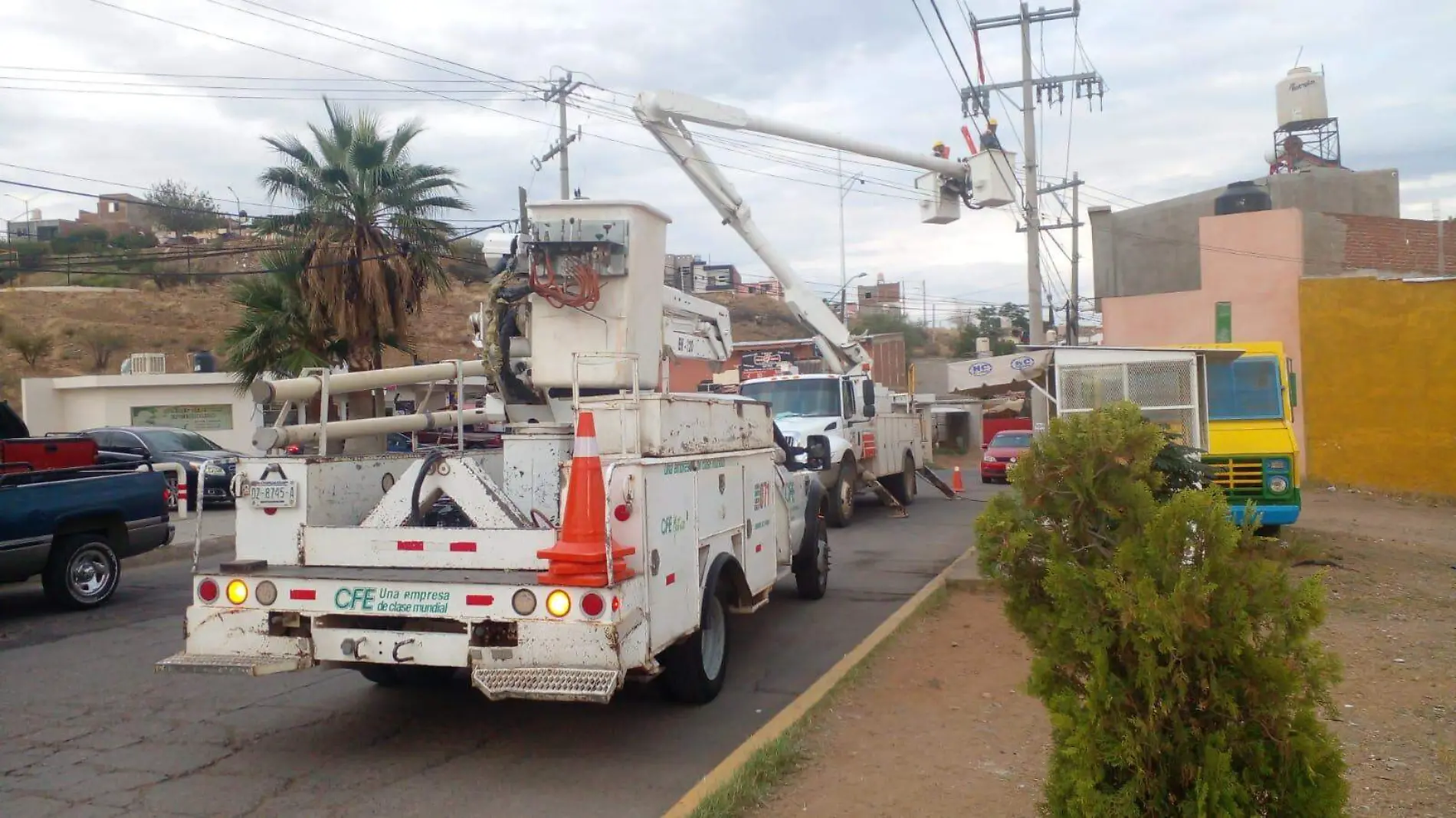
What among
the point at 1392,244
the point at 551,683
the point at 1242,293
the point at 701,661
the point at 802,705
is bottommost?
the point at 802,705

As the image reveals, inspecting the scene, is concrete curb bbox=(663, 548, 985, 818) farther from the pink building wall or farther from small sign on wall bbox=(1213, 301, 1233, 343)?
the pink building wall

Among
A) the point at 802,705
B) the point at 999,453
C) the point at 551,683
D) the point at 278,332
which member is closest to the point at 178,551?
the point at 278,332

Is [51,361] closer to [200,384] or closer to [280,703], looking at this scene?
[200,384]

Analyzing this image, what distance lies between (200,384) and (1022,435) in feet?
70.8

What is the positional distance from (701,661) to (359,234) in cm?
1514

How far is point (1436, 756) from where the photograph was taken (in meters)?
5.08

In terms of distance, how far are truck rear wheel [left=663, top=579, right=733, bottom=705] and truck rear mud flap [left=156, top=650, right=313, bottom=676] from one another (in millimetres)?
2044

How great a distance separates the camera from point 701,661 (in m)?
6.51

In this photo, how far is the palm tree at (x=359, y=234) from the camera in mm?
19062

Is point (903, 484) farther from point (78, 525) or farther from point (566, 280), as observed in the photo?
point (566, 280)

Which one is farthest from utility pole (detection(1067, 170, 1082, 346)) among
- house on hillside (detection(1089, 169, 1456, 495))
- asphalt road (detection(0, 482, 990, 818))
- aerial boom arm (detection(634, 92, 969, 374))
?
asphalt road (detection(0, 482, 990, 818))

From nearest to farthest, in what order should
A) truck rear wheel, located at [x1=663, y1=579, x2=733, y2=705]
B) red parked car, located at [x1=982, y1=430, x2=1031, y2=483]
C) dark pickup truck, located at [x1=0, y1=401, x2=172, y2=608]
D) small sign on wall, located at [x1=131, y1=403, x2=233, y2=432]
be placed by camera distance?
truck rear wheel, located at [x1=663, y1=579, x2=733, y2=705], dark pickup truck, located at [x1=0, y1=401, x2=172, y2=608], red parked car, located at [x1=982, y1=430, x2=1031, y2=483], small sign on wall, located at [x1=131, y1=403, x2=233, y2=432]

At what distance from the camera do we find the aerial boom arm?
17516 millimetres

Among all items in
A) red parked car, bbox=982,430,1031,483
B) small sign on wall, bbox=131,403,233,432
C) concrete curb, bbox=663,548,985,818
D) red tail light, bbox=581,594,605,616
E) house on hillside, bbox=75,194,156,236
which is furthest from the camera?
house on hillside, bbox=75,194,156,236
